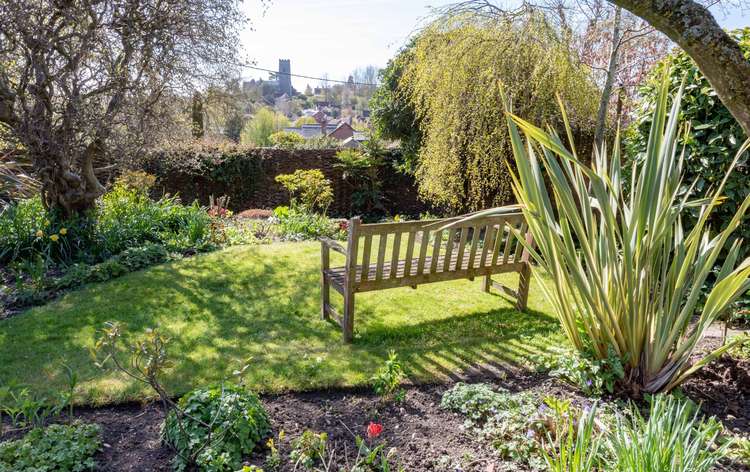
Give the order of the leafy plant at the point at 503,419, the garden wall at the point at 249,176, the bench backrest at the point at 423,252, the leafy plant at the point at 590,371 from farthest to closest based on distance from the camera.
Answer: the garden wall at the point at 249,176
the bench backrest at the point at 423,252
the leafy plant at the point at 590,371
the leafy plant at the point at 503,419

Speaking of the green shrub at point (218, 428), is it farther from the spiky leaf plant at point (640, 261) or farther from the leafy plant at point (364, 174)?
the leafy plant at point (364, 174)

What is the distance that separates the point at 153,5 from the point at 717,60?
568 centimetres

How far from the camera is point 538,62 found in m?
6.15

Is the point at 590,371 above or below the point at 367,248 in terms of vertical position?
below

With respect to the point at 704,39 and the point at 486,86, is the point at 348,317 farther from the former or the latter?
the point at 486,86

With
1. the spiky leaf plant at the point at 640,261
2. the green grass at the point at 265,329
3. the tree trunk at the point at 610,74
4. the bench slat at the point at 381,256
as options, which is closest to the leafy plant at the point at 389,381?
the green grass at the point at 265,329

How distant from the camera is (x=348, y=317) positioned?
3.65 m

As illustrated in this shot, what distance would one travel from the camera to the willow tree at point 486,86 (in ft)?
20.5

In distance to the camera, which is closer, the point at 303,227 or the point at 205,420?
the point at 205,420

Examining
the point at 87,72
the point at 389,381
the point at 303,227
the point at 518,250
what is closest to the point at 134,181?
the point at 87,72

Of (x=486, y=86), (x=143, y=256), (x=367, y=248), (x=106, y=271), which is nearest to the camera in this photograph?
(x=367, y=248)

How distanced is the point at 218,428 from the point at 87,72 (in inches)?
203

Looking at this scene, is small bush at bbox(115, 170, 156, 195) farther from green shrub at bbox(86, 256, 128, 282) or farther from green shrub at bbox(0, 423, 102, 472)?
green shrub at bbox(0, 423, 102, 472)

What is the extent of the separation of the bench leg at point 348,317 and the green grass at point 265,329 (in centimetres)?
8
